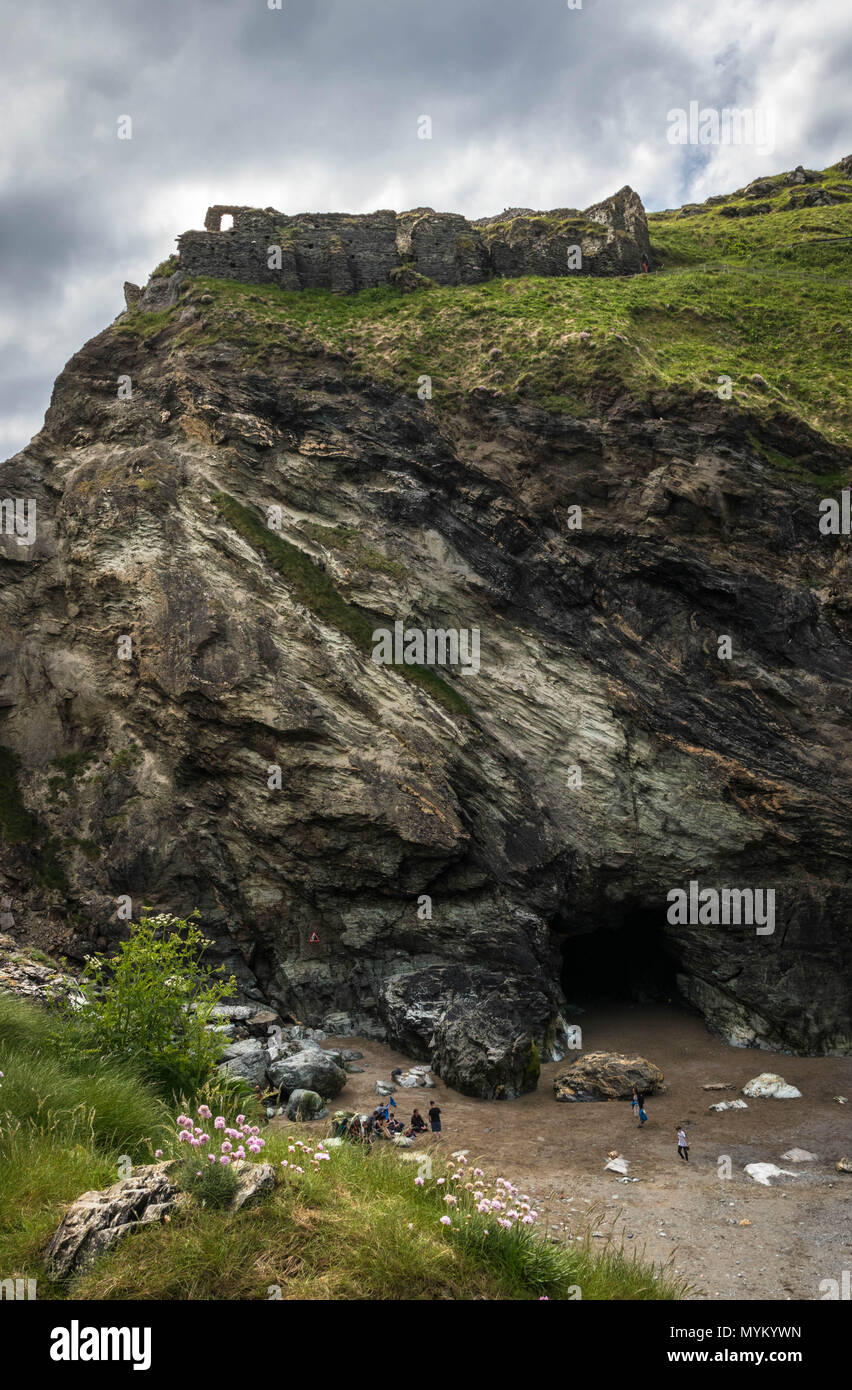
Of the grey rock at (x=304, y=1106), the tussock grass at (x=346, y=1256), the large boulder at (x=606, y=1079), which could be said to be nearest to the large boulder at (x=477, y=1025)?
the large boulder at (x=606, y=1079)

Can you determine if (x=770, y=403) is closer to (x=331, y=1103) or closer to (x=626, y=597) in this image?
(x=626, y=597)

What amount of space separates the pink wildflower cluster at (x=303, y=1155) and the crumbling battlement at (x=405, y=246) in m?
40.2

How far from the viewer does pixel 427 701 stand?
29234 millimetres

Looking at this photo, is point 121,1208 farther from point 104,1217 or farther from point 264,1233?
point 264,1233

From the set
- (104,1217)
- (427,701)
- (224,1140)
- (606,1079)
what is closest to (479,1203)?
(224,1140)

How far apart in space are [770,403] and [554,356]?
9.13 m

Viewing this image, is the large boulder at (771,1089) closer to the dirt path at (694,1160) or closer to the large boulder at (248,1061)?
the dirt path at (694,1160)

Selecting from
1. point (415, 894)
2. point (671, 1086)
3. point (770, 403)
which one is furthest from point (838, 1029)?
point (770, 403)

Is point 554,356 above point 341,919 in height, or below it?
above

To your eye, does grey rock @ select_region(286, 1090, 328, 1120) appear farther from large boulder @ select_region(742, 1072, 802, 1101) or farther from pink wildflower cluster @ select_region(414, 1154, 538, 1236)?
large boulder @ select_region(742, 1072, 802, 1101)

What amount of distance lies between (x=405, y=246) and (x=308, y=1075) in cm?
4011

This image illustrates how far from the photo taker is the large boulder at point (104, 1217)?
5840 millimetres
